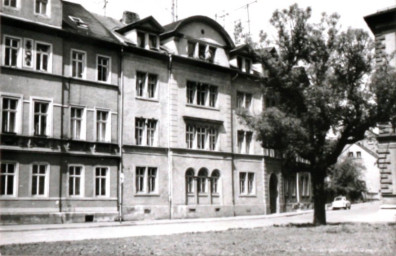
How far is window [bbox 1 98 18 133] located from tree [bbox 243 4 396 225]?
13.1 m

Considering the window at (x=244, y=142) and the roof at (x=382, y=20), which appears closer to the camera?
the roof at (x=382, y=20)

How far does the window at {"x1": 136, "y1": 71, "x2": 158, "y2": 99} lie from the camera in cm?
3484

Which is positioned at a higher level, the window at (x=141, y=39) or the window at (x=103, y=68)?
the window at (x=141, y=39)

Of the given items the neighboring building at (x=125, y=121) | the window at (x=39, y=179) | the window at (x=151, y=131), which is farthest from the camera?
the window at (x=151, y=131)

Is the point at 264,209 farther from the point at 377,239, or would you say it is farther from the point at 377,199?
the point at 377,199

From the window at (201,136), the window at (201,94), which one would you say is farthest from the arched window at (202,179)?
the window at (201,94)

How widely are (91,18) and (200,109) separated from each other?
35.3 ft

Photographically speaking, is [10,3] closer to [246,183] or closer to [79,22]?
[79,22]

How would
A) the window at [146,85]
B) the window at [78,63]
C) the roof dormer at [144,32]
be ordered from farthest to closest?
1. the window at [146,85]
2. the roof dormer at [144,32]
3. the window at [78,63]

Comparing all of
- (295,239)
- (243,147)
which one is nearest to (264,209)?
(243,147)

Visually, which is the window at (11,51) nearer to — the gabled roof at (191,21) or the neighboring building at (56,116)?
the neighboring building at (56,116)

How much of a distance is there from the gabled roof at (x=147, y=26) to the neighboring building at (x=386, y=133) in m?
15.3

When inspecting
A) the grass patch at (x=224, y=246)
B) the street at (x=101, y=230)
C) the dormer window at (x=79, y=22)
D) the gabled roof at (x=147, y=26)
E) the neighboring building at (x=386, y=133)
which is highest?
the gabled roof at (x=147, y=26)

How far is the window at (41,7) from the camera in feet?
94.6
